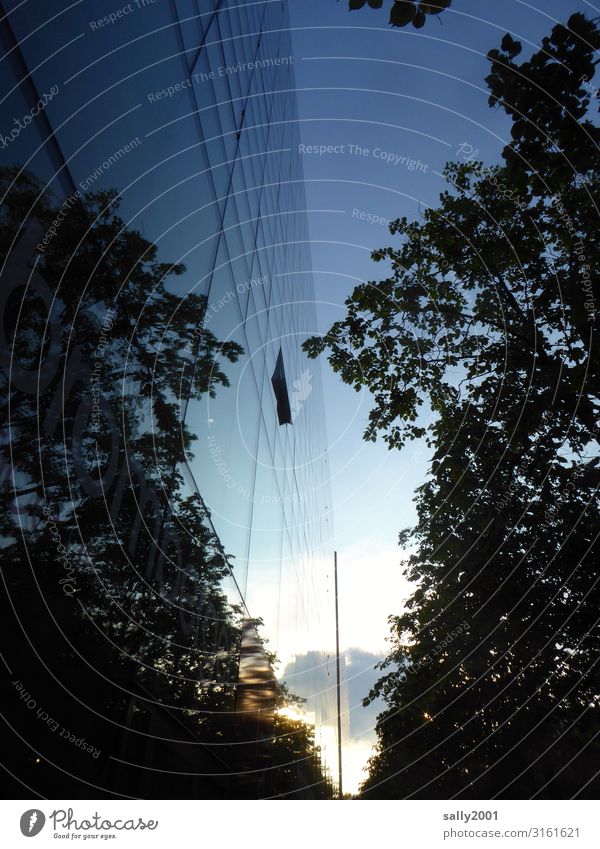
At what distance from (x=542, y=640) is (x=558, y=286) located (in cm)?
692

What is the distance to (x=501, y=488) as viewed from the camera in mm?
9664

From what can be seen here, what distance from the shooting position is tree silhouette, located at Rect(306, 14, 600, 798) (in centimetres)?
851

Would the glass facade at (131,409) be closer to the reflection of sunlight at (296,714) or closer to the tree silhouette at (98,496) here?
the tree silhouette at (98,496)

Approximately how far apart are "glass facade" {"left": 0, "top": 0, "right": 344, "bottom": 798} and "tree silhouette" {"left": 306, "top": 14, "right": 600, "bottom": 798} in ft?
11.4

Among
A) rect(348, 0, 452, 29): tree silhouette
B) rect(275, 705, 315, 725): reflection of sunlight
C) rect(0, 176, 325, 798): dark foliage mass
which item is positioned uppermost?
rect(348, 0, 452, 29): tree silhouette

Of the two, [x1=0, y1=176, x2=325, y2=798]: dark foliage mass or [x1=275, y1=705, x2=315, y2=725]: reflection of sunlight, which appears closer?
[x1=0, y1=176, x2=325, y2=798]: dark foliage mass

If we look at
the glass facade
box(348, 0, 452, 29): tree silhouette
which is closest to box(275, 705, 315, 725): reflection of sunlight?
the glass facade

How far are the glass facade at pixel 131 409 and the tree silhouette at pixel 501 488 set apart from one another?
3481 millimetres

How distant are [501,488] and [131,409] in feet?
25.2

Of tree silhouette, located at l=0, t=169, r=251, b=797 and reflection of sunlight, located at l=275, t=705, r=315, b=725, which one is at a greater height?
tree silhouette, located at l=0, t=169, r=251, b=797

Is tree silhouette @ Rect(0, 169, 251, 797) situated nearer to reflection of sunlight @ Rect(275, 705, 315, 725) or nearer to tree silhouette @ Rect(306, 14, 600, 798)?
tree silhouette @ Rect(306, 14, 600, 798)

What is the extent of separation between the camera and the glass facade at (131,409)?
15.3 ft

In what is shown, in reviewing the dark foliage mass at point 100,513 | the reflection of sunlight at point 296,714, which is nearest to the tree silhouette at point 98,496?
the dark foliage mass at point 100,513

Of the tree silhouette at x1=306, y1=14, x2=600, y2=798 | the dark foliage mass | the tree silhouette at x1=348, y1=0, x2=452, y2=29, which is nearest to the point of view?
the tree silhouette at x1=348, y1=0, x2=452, y2=29
